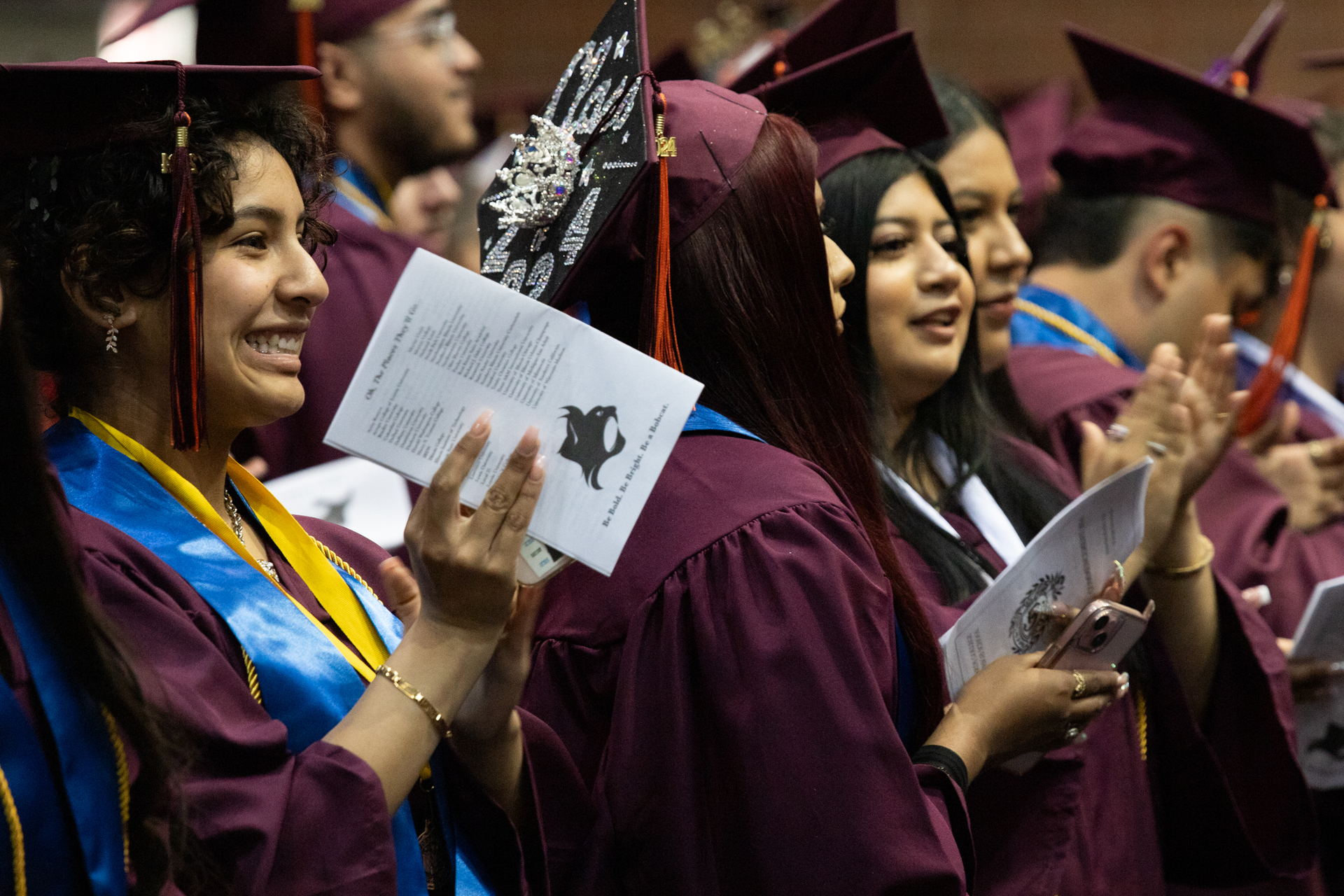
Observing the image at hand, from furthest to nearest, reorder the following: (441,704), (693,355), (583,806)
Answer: (693,355) → (583,806) → (441,704)

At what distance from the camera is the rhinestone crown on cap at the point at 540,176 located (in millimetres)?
1981

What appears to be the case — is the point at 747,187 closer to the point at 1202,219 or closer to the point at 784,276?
the point at 784,276

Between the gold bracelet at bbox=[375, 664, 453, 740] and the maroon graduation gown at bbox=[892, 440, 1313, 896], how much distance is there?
0.99m

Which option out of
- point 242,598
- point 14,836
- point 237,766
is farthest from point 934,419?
point 14,836

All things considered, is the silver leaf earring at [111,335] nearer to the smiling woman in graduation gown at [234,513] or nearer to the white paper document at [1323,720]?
the smiling woman in graduation gown at [234,513]

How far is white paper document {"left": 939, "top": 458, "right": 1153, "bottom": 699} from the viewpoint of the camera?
201 centimetres

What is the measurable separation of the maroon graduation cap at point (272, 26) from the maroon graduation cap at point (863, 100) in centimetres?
113

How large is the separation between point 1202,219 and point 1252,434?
0.62 m

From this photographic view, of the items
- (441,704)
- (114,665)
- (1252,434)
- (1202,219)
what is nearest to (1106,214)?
(1202,219)

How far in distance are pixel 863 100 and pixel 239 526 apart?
4.74 feet

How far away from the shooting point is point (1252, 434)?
398cm

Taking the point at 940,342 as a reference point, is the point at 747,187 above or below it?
above

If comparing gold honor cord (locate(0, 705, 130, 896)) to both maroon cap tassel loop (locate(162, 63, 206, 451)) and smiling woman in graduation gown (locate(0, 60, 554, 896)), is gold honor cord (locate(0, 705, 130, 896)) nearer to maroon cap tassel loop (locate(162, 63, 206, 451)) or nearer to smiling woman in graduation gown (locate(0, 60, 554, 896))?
smiling woman in graduation gown (locate(0, 60, 554, 896))

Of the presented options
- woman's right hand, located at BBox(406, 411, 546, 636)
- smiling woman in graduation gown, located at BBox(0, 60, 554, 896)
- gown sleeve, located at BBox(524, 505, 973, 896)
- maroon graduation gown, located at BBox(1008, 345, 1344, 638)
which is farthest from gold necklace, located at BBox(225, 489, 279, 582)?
maroon graduation gown, located at BBox(1008, 345, 1344, 638)
